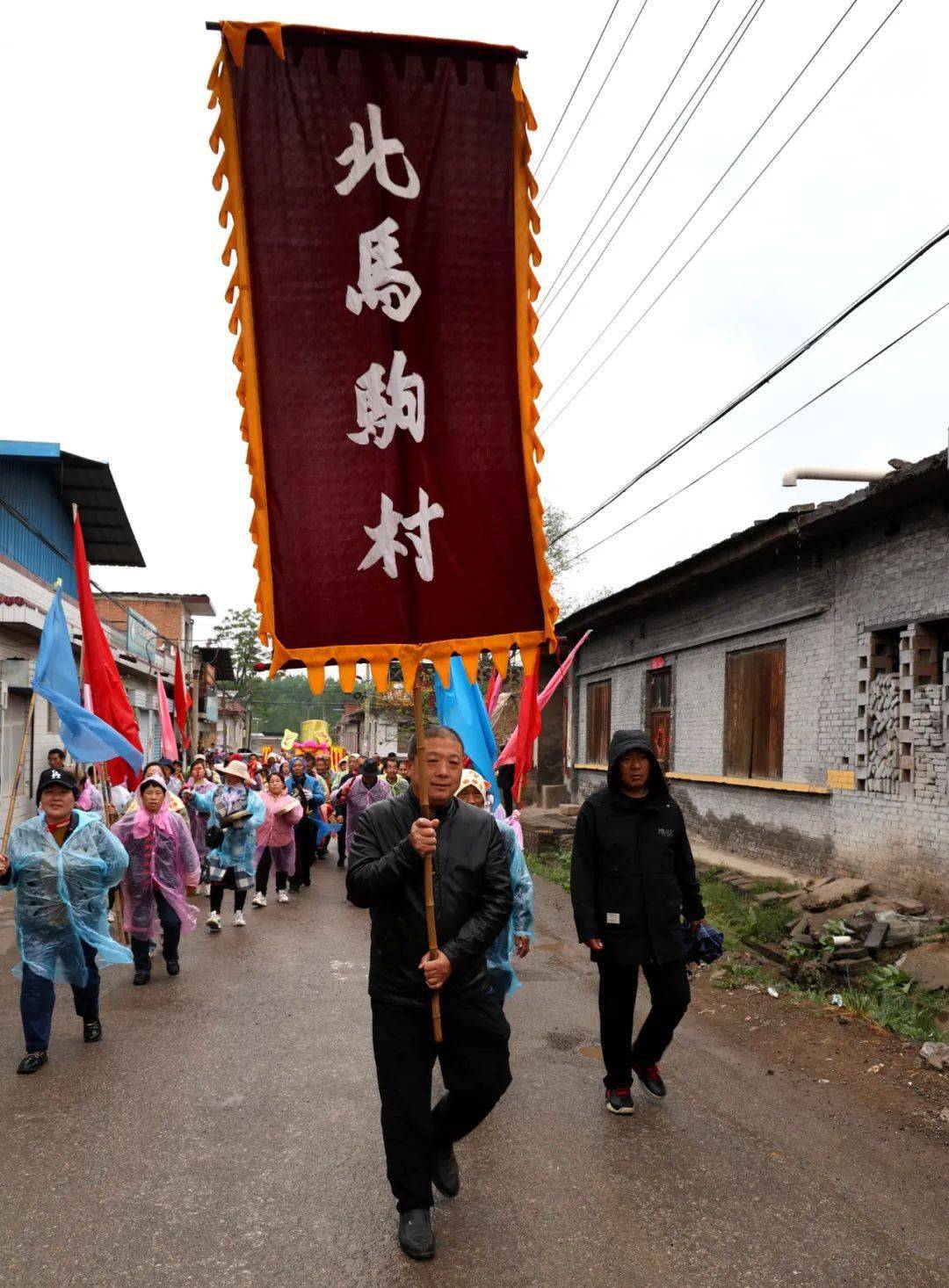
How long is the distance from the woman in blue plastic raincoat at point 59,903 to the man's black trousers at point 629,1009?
2888mm

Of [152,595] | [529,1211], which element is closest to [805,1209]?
[529,1211]

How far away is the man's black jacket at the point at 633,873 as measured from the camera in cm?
470

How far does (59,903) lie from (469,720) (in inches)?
138

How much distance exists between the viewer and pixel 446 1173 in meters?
3.87

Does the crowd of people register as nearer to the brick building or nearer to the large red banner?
the large red banner

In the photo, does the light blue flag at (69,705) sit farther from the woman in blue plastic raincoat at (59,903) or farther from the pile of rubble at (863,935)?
the pile of rubble at (863,935)

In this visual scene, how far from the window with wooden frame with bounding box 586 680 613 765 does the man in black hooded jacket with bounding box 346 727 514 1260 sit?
15.4 m

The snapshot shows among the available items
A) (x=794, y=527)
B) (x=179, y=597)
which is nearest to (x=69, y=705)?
(x=794, y=527)

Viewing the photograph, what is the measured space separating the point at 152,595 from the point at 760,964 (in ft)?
128

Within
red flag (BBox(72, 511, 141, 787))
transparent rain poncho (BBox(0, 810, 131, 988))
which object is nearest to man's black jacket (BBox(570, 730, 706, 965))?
transparent rain poncho (BBox(0, 810, 131, 988))

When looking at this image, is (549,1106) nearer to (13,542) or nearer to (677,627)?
(677,627)

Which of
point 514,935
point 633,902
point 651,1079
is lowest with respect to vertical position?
point 651,1079

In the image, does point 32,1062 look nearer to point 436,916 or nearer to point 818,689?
point 436,916

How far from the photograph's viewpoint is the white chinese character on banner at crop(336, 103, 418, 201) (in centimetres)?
376
